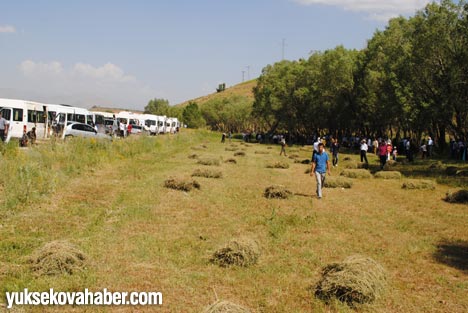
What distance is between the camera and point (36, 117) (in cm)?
3092

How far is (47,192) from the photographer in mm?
12984

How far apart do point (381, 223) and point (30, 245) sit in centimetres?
868

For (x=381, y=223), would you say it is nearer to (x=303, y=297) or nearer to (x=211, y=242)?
(x=211, y=242)

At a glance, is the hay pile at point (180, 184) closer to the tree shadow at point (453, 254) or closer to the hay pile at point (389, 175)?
the tree shadow at point (453, 254)

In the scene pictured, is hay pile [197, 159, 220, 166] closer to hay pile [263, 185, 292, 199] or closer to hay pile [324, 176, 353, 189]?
hay pile [324, 176, 353, 189]

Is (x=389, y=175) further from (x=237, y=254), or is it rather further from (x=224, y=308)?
(x=224, y=308)

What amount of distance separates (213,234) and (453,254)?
5.10m

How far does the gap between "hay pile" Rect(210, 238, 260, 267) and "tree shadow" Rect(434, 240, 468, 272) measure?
3768 millimetres

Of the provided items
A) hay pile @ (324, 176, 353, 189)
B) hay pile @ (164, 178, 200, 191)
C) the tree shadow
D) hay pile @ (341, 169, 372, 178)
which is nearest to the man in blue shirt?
hay pile @ (324, 176, 353, 189)

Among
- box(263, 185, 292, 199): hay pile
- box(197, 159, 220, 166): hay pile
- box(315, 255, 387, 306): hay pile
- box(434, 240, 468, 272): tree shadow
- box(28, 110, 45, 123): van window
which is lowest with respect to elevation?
box(434, 240, 468, 272): tree shadow

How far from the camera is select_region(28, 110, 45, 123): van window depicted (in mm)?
30203

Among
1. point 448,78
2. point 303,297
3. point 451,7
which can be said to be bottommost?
point 303,297

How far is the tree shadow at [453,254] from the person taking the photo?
9.33 meters

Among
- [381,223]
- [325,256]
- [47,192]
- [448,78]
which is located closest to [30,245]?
[47,192]
